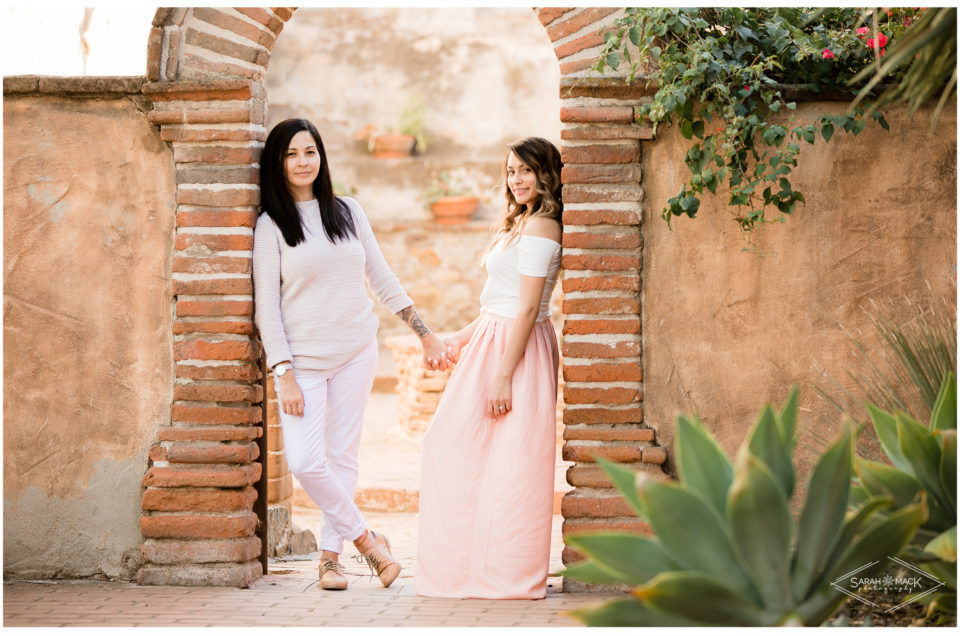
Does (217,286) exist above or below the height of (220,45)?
below

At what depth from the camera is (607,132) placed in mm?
4211

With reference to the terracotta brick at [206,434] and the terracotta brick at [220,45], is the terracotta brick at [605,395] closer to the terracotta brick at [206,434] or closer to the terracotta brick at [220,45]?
the terracotta brick at [206,434]

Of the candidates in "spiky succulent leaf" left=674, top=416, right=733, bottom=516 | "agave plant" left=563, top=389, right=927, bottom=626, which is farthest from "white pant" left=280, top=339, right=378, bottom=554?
"spiky succulent leaf" left=674, top=416, right=733, bottom=516

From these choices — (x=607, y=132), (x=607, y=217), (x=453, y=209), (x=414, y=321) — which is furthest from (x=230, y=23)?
(x=453, y=209)

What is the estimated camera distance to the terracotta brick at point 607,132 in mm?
4195

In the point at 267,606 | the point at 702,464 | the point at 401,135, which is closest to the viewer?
the point at 702,464

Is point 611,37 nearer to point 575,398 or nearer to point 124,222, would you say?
point 575,398

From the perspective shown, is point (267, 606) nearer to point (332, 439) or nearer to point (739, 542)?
point (332, 439)

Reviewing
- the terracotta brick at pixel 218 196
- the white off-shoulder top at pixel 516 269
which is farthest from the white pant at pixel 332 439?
the terracotta brick at pixel 218 196

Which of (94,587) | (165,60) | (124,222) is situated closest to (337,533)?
(94,587)

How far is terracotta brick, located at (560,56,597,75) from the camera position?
421 centimetres

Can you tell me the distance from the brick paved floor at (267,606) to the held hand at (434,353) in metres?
1.03

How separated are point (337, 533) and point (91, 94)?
2268 mm

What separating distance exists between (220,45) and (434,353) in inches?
67.3
